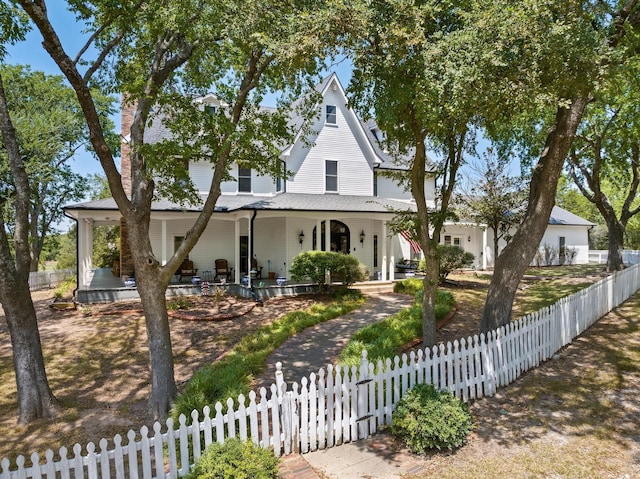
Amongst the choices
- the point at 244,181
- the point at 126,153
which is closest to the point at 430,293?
the point at 244,181

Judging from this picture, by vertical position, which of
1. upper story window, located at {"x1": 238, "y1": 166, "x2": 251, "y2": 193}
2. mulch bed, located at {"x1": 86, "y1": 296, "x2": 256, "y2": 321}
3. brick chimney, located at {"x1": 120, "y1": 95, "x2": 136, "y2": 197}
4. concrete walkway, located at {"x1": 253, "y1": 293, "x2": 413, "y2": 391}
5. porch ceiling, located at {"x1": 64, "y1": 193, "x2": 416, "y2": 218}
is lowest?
concrete walkway, located at {"x1": 253, "y1": 293, "x2": 413, "y2": 391}

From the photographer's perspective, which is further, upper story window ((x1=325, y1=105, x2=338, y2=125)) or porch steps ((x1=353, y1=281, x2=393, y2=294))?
upper story window ((x1=325, y1=105, x2=338, y2=125))

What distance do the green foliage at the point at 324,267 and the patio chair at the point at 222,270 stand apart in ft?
16.0

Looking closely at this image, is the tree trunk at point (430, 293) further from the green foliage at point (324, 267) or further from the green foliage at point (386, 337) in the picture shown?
the green foliage at point (324, 267)

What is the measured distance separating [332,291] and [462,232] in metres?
14.1

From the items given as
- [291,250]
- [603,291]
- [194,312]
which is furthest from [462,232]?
[194,312]

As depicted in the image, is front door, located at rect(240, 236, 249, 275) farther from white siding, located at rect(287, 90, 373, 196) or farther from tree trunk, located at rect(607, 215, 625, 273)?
tree trunk, located at rect(607, 215, 625, 273)

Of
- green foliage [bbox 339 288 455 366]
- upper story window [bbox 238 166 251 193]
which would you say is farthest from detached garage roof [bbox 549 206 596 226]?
upper story window [bbox 238 166 251 193]

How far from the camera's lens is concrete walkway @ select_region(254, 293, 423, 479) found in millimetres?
4531

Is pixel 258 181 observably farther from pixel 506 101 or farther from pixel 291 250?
pixel 506 101

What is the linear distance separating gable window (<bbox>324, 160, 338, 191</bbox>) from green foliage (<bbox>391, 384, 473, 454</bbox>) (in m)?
15.0

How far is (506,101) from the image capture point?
17.3 feet

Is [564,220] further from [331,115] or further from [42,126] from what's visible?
[42,126]

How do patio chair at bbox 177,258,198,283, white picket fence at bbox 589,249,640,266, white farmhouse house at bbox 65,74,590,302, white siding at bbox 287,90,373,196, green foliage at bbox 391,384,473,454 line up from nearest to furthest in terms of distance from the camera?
1. green foliage at bbox 391,384,473,454
2. patio chair at bbox 177,258,198,283
3. white farmhouse house at bbox 65,74,590,302
4. white siding at bbox 287,90,373,196
5. white picket fence at bbox 589,249,640,266
